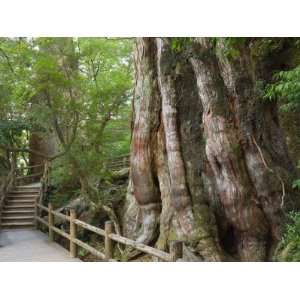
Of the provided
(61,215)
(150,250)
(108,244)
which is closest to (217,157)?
(150,250)

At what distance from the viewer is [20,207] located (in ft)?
19.4

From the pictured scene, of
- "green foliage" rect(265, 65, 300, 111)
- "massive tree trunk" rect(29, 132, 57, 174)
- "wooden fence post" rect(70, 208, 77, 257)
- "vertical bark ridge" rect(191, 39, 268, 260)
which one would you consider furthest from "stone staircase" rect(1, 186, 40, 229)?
"green foliage" rect(265, 65, 300, 111)

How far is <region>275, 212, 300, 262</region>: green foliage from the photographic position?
12.1 ft

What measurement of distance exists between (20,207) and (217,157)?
126 inches

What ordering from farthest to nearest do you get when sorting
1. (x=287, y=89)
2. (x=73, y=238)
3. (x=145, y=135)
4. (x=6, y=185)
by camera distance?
(x=6, y=185), (x=73, y=238), (x=145, y=135), (x=287, y=89)

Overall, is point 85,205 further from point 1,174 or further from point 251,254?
point 251,254

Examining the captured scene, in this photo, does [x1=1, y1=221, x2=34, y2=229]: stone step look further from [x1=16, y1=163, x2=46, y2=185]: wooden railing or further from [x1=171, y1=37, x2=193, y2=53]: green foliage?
[x1=171, y1=37, x2=193, y2=53]: green foliage

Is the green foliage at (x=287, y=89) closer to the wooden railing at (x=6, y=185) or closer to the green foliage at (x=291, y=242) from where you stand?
the green foliage at (x=291, y=242)

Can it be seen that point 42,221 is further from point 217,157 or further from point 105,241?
point 217,157


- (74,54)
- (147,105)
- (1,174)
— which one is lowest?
(1,174)

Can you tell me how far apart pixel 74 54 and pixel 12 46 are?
2.21ft
